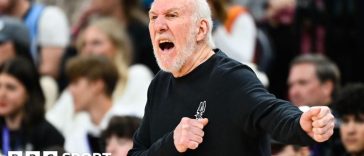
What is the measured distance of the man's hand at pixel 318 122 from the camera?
4.21 metres

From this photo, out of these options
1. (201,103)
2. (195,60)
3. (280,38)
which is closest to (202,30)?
(195,60)

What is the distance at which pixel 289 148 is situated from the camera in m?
6.98

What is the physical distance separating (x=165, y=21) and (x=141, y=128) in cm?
54

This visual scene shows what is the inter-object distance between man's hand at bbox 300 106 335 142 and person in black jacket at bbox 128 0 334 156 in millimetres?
29

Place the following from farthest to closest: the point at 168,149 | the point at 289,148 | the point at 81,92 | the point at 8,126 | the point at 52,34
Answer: the point at 52,34 → the point at 81,92 → the point at 8,126 → the point at 289,148 → the point at 168,149

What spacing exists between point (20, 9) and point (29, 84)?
59.5 inches

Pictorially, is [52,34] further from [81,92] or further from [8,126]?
[8,126]

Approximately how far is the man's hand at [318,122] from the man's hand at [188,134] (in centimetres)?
52

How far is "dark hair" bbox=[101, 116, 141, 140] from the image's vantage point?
288 inches

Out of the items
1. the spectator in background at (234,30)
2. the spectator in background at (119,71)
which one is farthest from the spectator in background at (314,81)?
the spectator in background at (119,71)

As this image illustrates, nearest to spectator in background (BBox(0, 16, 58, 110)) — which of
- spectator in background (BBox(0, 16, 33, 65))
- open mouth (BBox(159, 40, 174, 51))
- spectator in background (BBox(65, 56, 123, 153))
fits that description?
spectator in background (BBox(0, 16, 33, 65))

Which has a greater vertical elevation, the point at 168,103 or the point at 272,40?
the point at 272,40

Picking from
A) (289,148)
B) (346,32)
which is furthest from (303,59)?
(289,148)

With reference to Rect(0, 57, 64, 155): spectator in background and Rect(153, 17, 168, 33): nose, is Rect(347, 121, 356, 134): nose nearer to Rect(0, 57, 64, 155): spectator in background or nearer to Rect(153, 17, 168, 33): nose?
Rect(0, 57, 64, 155): spectator in background
